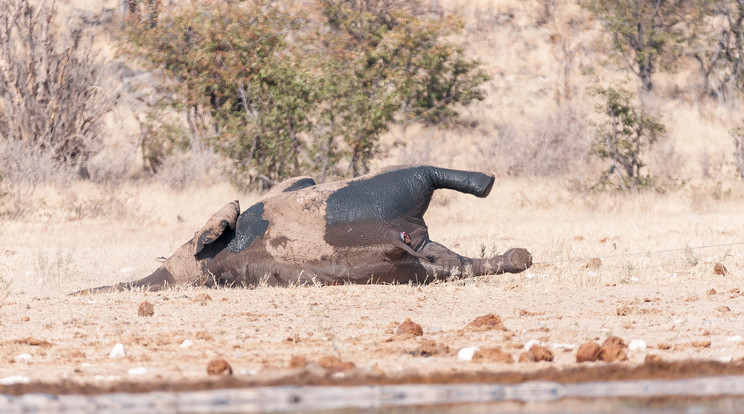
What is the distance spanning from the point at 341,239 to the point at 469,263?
105 centimetres

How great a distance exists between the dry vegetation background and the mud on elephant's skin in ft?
0.66

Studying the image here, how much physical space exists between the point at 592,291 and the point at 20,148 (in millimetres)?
11809

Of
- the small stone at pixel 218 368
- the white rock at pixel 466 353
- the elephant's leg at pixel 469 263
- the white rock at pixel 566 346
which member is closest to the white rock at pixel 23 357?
the small stone at pixel 218 368

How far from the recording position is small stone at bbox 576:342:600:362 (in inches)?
154

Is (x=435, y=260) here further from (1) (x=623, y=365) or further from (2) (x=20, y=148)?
(2) (x=20, y=148)

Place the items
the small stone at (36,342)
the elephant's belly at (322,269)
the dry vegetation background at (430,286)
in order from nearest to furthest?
1. the dry vegetation background at (430,286)
2. the small stone at (36,342)
3. the elephant's belly at (322,269)

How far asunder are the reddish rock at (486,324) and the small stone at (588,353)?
1.07 m

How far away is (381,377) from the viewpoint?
3.60 metres

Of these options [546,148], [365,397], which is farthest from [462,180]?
[546,148]

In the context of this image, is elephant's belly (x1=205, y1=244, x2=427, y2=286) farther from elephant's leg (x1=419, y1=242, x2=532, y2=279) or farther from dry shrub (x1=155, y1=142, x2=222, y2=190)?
dry shrub (x1=155, y1=142, x2=222, y2=190)

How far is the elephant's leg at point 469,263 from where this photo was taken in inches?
274

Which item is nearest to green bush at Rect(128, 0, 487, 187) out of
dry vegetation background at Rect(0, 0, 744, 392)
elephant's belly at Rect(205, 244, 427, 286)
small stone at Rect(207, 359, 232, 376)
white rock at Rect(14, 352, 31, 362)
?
dry vegetation background at Rect(0, 0, 744, 392)

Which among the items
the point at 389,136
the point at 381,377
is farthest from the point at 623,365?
the point at 389,136

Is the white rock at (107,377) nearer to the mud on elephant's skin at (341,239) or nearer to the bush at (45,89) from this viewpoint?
the mud on elephant's skin at (341,239)
